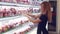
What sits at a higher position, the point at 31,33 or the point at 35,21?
the point at 35,21

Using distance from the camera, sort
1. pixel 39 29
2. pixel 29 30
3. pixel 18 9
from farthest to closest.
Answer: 1. pixel 39 29
2. pixel 29 30
3. pixel 18 9

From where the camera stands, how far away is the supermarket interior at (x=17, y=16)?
5.86 feet

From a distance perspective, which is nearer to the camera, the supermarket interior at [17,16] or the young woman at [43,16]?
the supermarket interior at [17,16]

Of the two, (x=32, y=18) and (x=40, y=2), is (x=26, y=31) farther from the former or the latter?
(x=40, y=2)

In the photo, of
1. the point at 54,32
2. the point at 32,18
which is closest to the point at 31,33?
the point at 32,18

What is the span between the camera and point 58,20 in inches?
179

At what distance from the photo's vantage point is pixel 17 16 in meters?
2.08

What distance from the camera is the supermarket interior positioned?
70.3 inches

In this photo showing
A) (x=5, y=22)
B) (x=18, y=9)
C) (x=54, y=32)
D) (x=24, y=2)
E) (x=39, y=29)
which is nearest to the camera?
(x=5, y=22)

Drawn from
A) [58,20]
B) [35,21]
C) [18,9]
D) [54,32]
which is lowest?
[54,32]

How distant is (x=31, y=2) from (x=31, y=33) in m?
0.52

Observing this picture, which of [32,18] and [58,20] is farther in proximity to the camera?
[58,20]

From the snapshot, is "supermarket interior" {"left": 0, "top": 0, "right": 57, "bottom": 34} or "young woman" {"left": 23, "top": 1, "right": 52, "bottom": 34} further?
"young woman" {"left": 23, "top": 1, "right": 52, "bottom": 34}

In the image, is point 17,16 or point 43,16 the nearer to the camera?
point 17,16
